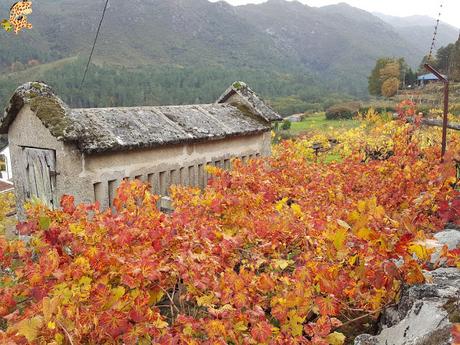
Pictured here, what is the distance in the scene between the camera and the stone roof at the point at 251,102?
8055 millimetres

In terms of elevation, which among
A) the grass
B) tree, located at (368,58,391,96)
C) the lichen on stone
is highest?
the lichen on stone

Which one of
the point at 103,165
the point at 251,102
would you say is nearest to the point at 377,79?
the point at 251,102

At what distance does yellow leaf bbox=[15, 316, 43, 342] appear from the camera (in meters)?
2.05

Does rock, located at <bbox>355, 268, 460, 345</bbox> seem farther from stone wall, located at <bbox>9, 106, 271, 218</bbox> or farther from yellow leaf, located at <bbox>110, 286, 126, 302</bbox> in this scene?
stone wall, located at <bbox>9, 106, 271, 218</bbox>

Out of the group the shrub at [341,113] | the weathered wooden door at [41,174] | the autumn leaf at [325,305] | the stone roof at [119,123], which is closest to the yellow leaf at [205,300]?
the autumn leaf at [325,305]

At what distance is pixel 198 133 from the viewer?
6.48 m

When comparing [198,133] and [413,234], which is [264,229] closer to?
[413,234]

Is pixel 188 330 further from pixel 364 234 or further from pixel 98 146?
pixel 98 146

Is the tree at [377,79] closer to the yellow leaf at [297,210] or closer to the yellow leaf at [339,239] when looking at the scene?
the yellow leaf at [297,210]

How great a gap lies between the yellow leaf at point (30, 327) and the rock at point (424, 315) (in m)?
1.69

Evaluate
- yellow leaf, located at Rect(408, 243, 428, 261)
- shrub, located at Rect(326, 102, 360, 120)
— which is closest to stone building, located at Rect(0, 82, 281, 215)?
yellow leaf, located at Rect(408, 243, 428, 261)

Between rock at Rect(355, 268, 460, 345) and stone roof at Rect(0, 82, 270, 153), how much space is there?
3.73 metres

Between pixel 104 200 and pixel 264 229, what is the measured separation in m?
2.64

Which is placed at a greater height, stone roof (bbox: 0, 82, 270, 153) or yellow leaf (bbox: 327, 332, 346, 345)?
stone roof (bbox: 0, 82, 270, 153)
